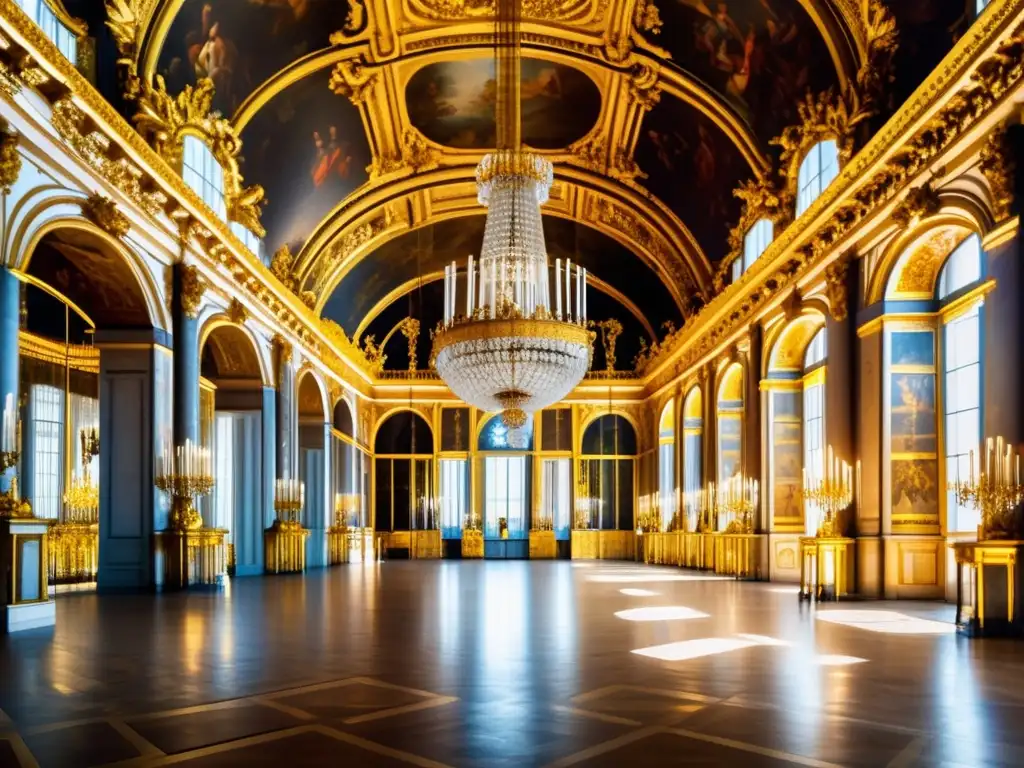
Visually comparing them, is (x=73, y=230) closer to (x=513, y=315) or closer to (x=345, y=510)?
(x=513, y=315)

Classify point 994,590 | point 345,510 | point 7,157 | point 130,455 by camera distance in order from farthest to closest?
point 345,510
point 130,455
point 7,157
point 994,590

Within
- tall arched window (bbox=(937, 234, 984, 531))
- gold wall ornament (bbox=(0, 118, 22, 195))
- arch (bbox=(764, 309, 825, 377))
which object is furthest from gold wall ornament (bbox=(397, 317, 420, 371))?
gold wall ornament (bbox=(0, 118, 22, 195))

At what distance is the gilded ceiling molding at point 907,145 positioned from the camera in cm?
961

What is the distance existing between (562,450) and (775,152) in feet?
52.0

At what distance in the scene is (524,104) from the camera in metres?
20.9

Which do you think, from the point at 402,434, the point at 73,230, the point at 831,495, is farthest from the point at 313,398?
the point at 831,495

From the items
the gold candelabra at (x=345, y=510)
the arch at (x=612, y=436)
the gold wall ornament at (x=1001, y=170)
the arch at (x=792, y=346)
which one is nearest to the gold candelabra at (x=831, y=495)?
the arch at (x=792, y=346)

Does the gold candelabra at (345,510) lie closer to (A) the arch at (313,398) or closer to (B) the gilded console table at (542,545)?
(A) the arch at (313,398)

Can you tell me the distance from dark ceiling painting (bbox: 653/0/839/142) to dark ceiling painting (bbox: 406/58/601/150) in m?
2.92

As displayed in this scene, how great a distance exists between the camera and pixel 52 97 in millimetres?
10656

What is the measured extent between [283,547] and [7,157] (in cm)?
1140

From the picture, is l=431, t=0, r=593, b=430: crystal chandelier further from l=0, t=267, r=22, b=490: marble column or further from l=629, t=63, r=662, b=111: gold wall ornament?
l=0, t=267, r=22, b=490: marble column

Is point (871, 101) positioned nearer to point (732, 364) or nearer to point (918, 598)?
point (918, 598)

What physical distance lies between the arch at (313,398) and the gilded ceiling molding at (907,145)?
1059cm
